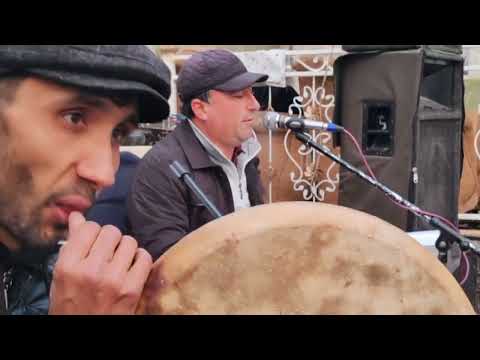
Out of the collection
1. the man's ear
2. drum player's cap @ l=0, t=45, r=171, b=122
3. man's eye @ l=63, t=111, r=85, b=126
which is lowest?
the man's ear

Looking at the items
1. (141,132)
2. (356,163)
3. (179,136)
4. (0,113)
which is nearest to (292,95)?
(356,163)

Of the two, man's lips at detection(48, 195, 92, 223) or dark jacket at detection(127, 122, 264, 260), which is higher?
man's lips at detection(48, 195, 92, 223)

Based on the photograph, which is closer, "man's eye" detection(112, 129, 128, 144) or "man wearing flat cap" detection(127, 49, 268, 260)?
"man's eye" detection(112, 129, 128, 144)

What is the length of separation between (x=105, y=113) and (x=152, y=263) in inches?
17.5

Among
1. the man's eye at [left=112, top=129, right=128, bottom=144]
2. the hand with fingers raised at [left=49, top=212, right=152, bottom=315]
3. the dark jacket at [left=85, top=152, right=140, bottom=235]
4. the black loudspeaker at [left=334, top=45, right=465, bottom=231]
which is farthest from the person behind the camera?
the black loudspeaker at [left=334, top=45, right=465, bottom=231]

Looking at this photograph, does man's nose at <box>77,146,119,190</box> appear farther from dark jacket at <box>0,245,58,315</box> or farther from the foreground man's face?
dark jacket at <box>0,245,58,315</box>

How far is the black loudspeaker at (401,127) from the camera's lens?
252 cm

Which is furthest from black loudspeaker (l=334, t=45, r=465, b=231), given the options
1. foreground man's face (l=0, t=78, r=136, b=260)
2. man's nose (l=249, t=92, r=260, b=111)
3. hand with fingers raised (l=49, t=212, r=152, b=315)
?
hand with fingers raised (l=49, t=212, r=152, b=315)

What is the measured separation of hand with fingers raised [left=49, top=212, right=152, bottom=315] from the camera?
1.00 m

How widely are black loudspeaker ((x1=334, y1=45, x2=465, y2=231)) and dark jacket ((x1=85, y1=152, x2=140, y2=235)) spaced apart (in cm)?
107

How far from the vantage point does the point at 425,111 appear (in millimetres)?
2596

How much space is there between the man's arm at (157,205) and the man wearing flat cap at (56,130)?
320mm
